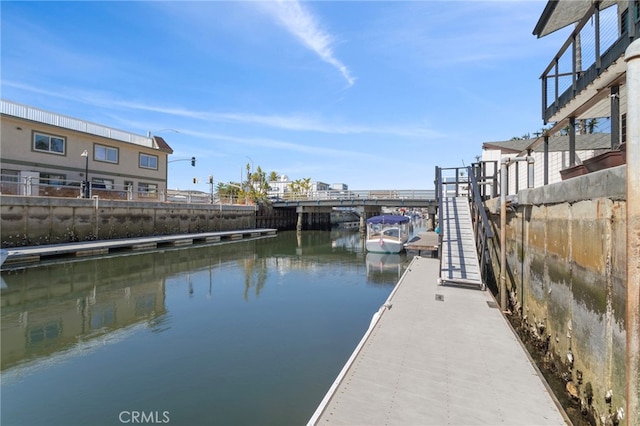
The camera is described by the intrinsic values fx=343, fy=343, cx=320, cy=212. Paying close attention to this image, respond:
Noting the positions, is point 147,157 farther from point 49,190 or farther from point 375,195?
point 375,195

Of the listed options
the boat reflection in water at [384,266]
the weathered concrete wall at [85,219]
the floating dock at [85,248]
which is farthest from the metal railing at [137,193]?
the boat reflection in water at [384,266]

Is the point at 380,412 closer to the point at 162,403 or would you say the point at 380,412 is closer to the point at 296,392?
the point at 296,392

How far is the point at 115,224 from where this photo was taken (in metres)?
26.2

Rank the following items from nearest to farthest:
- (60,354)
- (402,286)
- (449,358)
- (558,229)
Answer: (449,358) → (558,229) → (60,354) → (402,286)

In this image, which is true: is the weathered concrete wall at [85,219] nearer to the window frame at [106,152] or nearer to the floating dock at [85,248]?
the floating dock at [85,248]

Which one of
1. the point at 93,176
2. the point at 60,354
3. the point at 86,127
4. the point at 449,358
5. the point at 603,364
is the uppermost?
the point at 86,127

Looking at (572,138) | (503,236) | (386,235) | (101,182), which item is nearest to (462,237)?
(503,236)

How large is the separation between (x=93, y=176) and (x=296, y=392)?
31894 mm

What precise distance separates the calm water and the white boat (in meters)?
8.97

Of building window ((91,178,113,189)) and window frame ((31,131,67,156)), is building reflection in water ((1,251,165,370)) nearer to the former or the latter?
window frame ((31,131,67,156))

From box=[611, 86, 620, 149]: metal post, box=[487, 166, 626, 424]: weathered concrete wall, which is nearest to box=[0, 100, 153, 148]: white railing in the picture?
box=[487, 166, 626, 424]: weathered concrete wall

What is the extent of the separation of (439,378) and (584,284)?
268 centimetres

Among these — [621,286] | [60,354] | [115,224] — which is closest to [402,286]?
[621,286]

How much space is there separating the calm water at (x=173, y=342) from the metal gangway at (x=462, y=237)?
299cm
